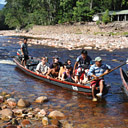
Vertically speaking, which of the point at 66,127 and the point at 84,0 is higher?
the point at 84,0

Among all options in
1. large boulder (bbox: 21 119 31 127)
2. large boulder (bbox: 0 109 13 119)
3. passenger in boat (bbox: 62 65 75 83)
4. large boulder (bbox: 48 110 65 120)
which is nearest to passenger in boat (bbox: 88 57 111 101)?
passenger in boat (bbox: 62 65 75 83)

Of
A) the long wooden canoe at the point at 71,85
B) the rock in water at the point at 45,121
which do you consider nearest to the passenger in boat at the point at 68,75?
the long wooden canoe at the point at 71,85

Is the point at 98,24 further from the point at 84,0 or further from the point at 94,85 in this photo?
the point at 94,85

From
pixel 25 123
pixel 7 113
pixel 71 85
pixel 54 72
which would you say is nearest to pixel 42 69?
pixel 54 72

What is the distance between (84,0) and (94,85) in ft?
167

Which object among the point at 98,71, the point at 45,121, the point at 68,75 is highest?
the point at 98,71

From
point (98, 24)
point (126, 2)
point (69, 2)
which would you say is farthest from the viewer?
point (69, 2)

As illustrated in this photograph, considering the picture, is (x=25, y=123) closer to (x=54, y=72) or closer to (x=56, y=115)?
(x=56, y=115)

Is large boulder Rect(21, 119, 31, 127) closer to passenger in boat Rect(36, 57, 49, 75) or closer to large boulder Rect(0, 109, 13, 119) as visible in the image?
large boulder Rect(0, 109, 13, 119)

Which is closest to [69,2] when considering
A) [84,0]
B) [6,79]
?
[84,0]

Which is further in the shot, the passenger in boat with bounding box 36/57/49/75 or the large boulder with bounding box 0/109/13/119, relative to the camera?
the passenger in boat with bounding box 36/57/49/75

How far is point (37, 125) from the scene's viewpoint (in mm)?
5414

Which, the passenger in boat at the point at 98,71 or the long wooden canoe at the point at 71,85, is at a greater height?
the passenger in boat at the point at 98,71

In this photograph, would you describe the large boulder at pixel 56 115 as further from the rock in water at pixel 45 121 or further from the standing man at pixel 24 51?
the standing man at pixel 24 51
